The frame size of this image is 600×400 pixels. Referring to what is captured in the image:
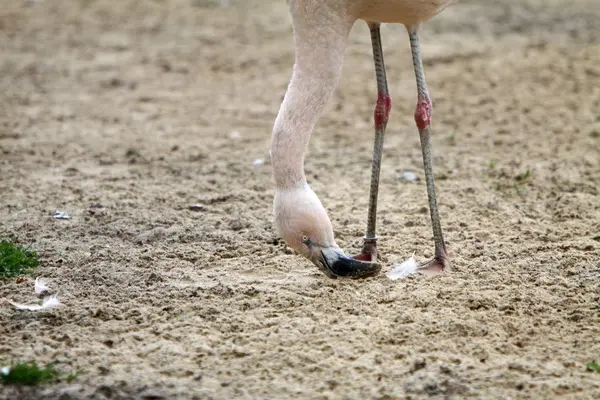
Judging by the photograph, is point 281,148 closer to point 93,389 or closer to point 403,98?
point 93,389

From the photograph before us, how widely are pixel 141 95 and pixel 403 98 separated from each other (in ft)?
9.23

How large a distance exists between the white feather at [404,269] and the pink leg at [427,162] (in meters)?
0.06

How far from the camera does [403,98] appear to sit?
885cm

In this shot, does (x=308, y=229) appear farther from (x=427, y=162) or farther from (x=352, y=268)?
(x=427, y=162)

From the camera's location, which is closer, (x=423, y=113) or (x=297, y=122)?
(x=297, y=122)

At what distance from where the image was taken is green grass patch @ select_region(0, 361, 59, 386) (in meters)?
3.96

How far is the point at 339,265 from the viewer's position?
495 centimetres

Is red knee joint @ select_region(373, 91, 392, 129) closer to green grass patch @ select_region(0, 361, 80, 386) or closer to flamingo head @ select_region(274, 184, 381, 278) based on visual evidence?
flamingo head @ select_region(274, 184, 381, 278)

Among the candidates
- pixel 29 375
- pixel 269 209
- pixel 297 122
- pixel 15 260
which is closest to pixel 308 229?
pixel 297 122

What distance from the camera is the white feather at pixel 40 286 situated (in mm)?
4980

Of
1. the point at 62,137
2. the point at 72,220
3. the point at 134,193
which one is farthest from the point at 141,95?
the point at 72,220

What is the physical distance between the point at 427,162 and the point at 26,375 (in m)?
2.69

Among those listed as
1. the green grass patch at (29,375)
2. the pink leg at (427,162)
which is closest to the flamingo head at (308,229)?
the pink leg at (427,162)

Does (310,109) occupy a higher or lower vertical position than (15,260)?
→ higher
